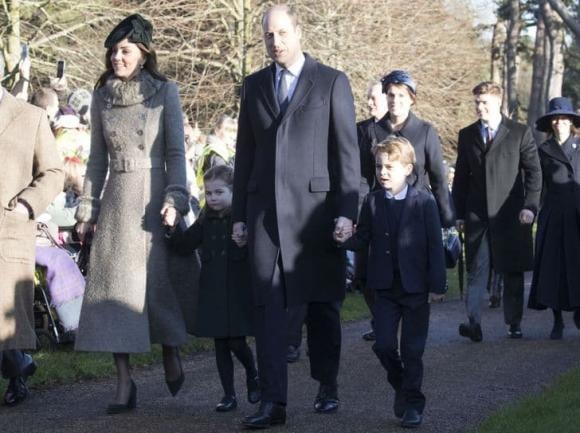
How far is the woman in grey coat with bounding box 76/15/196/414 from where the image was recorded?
25.2 ft

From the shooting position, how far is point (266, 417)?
23.4ft

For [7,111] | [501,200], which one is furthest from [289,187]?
[501,200]

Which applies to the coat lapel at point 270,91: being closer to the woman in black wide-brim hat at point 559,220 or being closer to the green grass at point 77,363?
the green grass at point 77,363

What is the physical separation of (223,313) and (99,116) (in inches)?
51.0

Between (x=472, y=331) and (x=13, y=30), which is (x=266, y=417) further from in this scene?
(x=13, y=30)

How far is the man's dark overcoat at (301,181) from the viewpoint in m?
7.34

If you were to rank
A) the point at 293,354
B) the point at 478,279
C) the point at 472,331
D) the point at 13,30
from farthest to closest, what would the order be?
the point at 13,30, the point at 478,279, the point at 472,331, the point at 293,354

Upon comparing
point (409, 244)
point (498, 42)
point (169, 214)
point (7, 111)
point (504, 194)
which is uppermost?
point (498, 42)

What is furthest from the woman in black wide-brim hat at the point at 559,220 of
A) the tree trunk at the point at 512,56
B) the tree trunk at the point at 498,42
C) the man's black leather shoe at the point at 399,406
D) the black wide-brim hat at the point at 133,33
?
the tree trunk at the point at 498,42

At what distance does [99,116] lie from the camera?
790cm

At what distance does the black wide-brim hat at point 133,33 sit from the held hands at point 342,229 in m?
1.48

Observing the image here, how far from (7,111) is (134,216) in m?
0.96

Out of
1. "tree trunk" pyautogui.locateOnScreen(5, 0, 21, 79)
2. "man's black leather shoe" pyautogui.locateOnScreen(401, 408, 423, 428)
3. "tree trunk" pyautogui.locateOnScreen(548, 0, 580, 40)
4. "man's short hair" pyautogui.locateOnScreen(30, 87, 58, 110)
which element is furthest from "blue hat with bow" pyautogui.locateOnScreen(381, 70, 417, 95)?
"tree trunk" pyautogui.locateOnScreen(548, 0, 580, 40)

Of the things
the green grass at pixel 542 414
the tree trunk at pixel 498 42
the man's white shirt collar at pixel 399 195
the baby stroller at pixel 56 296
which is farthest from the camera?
the tree trunk at pixel 498 42
